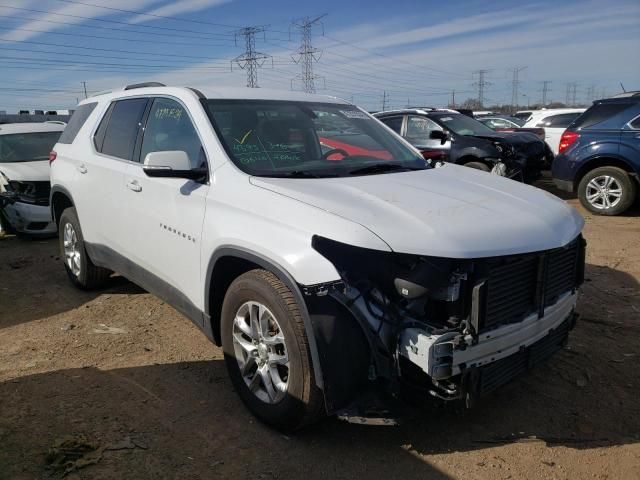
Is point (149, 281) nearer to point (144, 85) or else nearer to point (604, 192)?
point (144, 85)

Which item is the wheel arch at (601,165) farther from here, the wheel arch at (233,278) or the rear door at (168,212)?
the wheel arch at (233,278)

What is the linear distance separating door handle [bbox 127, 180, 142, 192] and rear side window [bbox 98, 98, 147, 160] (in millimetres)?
260

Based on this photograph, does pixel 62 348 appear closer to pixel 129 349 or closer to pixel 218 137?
pixel 129 349

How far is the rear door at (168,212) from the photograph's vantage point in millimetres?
3385

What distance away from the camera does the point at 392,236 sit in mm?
2455

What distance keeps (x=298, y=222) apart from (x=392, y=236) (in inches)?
19.3

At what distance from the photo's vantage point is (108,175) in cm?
438

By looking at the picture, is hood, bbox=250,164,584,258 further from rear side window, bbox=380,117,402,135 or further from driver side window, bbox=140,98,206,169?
rear side window, bbox=380,117,402,135

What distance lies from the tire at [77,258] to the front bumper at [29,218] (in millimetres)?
2554

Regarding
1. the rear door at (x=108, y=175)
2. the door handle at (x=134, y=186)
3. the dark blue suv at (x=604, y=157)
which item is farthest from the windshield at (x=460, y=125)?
the door handle at (x=134, y=186)

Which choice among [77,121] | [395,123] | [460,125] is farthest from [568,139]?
[77,121]

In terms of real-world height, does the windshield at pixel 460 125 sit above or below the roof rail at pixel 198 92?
below

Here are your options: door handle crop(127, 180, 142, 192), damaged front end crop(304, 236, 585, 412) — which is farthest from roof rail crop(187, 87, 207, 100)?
damaged front end crop(304, 236, 585, 412)

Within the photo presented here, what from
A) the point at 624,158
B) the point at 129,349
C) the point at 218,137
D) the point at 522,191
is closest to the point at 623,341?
the point at 522,191
